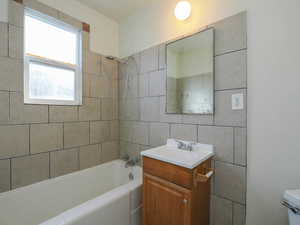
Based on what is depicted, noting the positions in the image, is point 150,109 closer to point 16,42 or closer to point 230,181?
point 230,181

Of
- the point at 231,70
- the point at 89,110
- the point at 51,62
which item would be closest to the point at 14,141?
the point at 89,110

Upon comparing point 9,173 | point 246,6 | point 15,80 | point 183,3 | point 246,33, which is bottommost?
point 9,173

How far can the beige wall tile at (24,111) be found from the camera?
4.59 ft

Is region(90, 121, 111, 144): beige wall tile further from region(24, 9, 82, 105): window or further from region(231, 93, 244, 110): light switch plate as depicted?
region(231, 93, 244, 110): light switch plate

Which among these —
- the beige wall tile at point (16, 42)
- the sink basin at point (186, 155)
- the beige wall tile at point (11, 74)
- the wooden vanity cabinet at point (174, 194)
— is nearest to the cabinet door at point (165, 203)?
the wooden vanity cabinet at point (174, 194)

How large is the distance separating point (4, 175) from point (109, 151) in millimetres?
1140

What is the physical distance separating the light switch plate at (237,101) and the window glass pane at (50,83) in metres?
1.84

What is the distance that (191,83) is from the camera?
1.55m

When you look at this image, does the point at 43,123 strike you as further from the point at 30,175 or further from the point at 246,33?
the point at 246,33

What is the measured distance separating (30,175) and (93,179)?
0.71 metres

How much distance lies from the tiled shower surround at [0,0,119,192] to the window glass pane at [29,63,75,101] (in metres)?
0.13

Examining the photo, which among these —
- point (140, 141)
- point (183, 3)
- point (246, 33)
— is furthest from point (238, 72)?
point (140, 141)

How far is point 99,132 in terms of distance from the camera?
6.84ft

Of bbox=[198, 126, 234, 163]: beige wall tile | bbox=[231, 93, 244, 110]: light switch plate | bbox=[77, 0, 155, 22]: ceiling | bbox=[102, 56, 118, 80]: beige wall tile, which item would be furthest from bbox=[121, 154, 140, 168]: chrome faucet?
bbox=[77, 0, 155, 22]: ceiling
